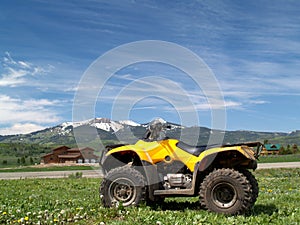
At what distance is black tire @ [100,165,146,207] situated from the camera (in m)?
8.82

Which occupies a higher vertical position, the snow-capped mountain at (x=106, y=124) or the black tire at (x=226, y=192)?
the snow-capped mountain at (x=106, y=124)

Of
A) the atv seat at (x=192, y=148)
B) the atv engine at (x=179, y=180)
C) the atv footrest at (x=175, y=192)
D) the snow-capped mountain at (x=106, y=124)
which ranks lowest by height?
the atv footrest at (x=175, y=192)

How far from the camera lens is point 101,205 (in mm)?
9305

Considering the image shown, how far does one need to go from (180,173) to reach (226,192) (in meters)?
1.16

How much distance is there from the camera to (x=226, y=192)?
8.21m

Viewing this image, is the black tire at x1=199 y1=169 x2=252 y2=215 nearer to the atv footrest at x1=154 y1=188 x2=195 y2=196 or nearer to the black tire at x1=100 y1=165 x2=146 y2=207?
the atv footrest at x1=154 y1=188 x2=195 y2=196

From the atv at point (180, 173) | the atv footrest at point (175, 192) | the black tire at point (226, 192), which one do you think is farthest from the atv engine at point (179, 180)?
the black tire at point (226, 192)

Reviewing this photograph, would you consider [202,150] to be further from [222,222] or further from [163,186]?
[222,222]

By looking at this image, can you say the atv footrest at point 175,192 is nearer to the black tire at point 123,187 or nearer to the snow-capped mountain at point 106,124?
the black tire at point 123,187

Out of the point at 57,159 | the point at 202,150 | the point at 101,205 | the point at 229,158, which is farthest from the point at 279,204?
the point at 57,159

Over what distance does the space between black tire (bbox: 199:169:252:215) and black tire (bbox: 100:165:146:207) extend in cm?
149

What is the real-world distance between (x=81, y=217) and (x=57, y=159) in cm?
10124

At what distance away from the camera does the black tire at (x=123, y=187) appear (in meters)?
8.82

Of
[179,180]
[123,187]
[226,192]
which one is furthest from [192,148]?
[123,187]
